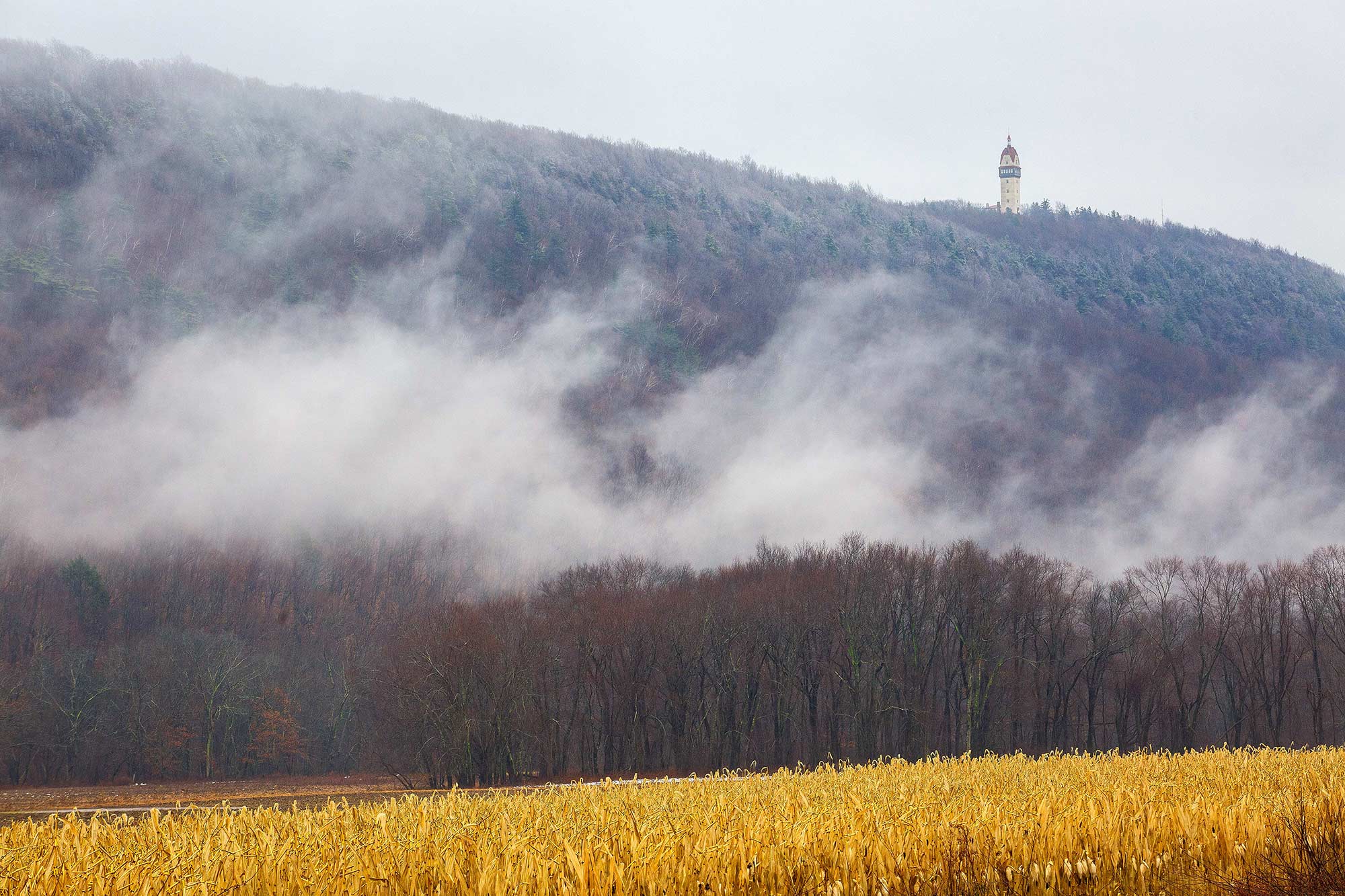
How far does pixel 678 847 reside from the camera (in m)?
8.70

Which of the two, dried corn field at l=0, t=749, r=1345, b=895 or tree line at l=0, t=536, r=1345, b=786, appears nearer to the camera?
dried corn field at l=0, t=749, r=1345, b=895

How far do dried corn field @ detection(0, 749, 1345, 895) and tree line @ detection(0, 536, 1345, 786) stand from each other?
2155 inches

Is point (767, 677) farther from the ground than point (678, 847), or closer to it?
farther from the ground

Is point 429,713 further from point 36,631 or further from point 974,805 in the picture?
point 36,631

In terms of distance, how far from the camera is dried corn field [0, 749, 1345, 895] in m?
7.93

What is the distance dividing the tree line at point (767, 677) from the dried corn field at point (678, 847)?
54733 millimetres

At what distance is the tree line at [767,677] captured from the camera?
74.8 metres

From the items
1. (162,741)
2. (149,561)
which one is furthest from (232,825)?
(149,561)

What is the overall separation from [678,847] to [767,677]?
77.4 metres

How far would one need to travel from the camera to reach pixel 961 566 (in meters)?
82.6

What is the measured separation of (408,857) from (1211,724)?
374 ft

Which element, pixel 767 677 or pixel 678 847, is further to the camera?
pixel 767 677

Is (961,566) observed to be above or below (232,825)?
above

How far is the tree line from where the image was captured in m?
74.8
